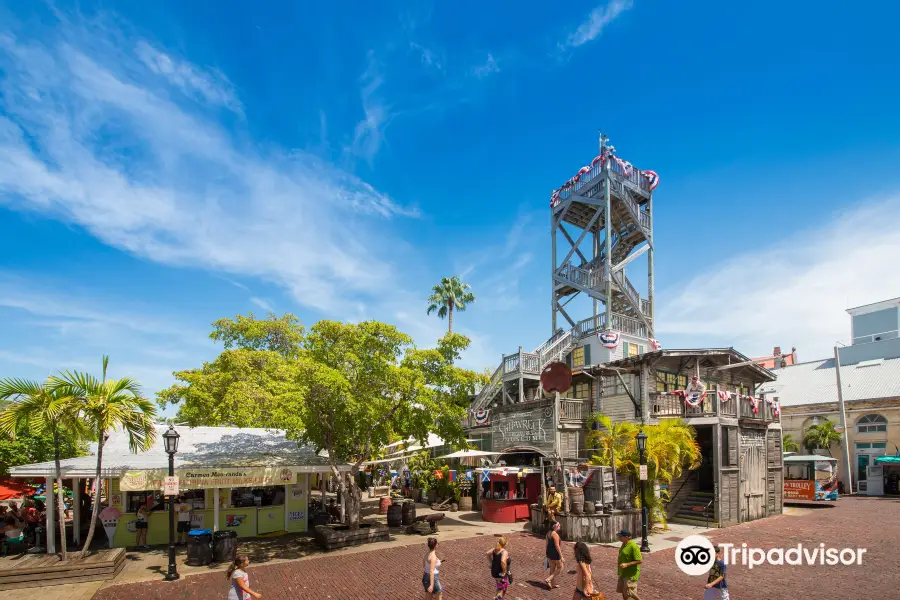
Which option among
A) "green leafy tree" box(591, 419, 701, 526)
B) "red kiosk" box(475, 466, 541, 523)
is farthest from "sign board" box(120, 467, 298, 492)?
"green leafy tree" box(591, 419, 701, 526)

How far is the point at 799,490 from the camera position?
30359 mm

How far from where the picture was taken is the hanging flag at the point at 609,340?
91.7 feet

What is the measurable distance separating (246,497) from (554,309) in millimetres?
21225

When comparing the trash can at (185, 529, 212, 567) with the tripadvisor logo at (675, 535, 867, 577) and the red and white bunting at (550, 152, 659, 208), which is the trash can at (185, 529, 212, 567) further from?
the red and white bunting at (550, 152, 659, 208)

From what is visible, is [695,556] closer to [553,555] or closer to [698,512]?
[553,555]

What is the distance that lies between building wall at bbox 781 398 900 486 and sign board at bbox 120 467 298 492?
3998 centimetres

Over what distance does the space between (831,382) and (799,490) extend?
1915 centimetres

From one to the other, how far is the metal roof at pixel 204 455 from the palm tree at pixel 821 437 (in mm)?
37093

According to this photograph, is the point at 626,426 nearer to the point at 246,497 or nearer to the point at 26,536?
the point at 246,497

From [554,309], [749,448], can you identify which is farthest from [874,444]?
[554,309]

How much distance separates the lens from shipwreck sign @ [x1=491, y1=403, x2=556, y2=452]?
78.7 feet

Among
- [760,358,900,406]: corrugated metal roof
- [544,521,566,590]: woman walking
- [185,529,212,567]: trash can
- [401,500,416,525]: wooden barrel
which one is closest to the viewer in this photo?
[544,521,566,590]: woman walking

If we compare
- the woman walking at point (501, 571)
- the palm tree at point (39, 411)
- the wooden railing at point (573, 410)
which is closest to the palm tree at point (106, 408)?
the palm tree at point (39, 411)

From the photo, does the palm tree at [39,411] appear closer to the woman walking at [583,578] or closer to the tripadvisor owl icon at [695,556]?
the woman walking at [583,578]
